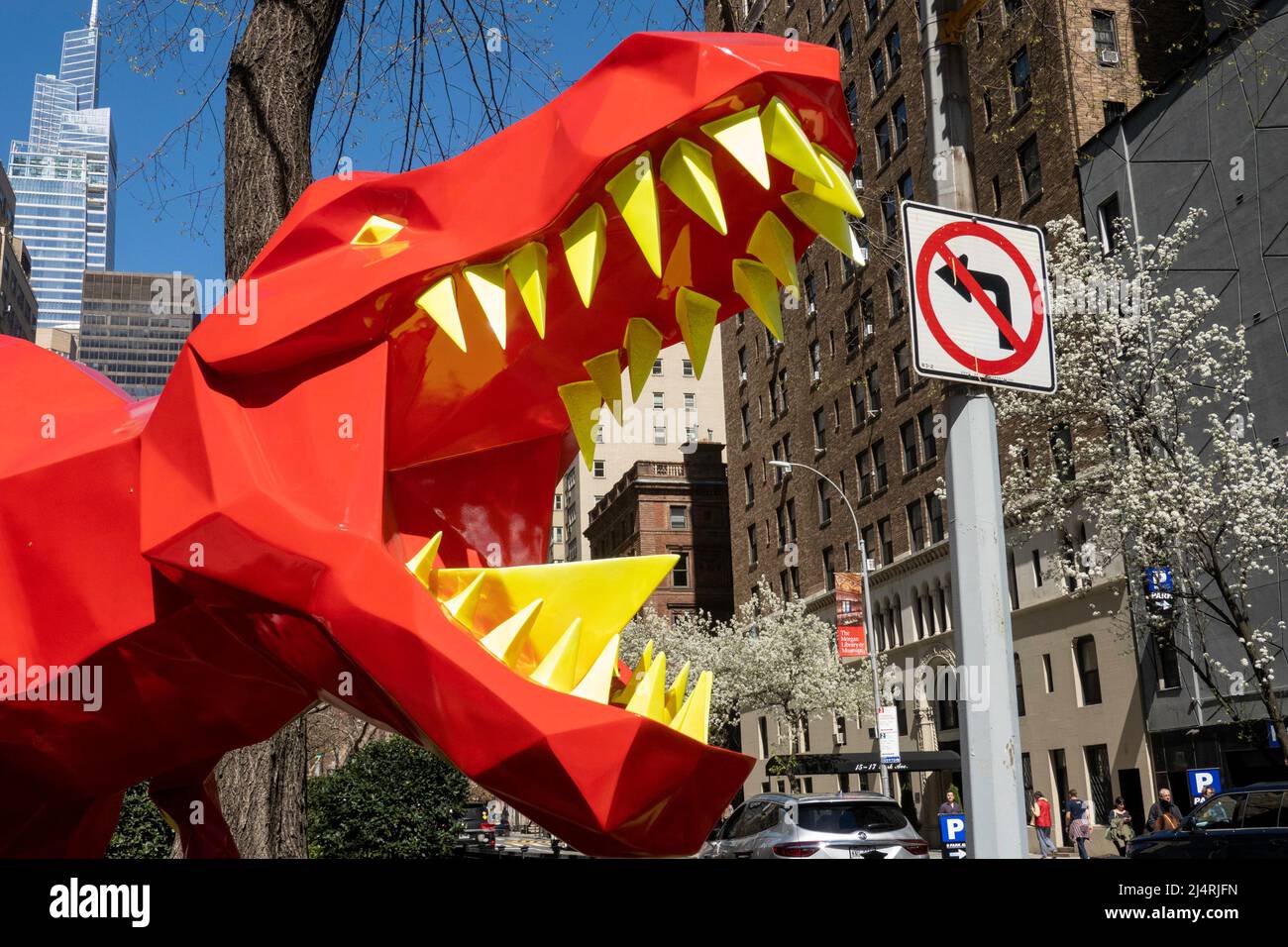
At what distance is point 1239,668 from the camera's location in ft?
81.4

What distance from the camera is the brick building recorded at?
71188 mm

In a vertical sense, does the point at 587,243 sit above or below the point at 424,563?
above

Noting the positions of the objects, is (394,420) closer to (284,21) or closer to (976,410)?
(976,410)

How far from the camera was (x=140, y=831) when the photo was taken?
954 cm

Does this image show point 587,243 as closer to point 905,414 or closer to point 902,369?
point 905,414

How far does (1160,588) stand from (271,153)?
840 inches

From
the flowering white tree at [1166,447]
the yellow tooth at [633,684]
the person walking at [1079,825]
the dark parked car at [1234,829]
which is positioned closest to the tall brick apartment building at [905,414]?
the flowering white tree at [1166,447]

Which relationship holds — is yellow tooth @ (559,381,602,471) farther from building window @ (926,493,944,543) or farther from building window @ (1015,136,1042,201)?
building window @ (926,493,944,543)

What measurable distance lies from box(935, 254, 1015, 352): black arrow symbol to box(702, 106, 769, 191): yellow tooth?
6.50 ft

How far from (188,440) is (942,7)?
3.22m

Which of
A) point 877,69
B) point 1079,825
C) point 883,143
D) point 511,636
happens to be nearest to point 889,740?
point 1079,825

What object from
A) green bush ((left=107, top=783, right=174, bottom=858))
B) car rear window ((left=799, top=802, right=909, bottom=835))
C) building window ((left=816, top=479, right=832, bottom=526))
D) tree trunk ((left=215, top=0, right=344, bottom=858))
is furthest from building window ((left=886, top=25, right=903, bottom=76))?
tree trunk ((left=215, top=0, right=344, bottom=858))

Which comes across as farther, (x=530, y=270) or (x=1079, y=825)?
(x=1079, y=825)
